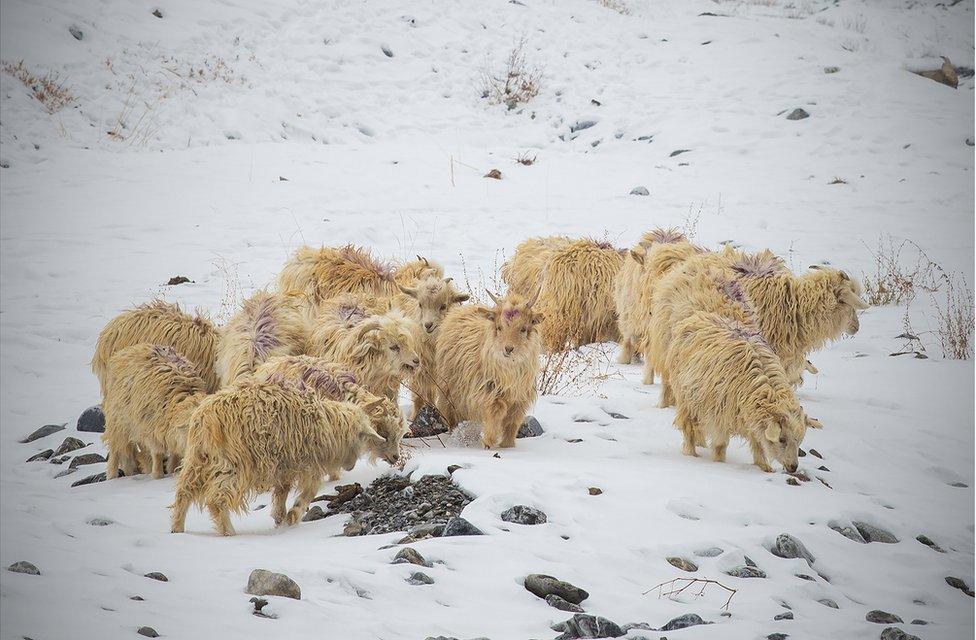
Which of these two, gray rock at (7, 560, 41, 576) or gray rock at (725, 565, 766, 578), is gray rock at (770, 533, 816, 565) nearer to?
gray rock at (725, 565, 766, 578)

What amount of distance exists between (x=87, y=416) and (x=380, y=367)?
2.88 metres

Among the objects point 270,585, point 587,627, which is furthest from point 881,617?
point 270,585

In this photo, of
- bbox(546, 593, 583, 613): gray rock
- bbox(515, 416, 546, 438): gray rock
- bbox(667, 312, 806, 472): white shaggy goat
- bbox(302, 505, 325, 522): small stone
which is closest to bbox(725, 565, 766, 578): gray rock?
bbox(546, 593, 583, 613): gray rock

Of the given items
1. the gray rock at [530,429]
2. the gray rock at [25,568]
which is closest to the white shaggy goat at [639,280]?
the gray rock at [530,429]

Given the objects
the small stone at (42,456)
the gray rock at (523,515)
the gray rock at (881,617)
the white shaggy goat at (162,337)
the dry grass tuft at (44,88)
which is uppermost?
the dry grass tuft at (44,88)

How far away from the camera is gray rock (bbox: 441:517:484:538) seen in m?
5.63

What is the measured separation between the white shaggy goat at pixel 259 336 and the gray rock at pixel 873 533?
14.4 feet

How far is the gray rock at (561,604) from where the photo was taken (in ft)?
16.0

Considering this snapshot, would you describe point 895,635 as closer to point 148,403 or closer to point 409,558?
point 409,558

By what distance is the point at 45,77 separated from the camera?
17.8m

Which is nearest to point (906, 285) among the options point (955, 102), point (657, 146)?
point (657, 146)

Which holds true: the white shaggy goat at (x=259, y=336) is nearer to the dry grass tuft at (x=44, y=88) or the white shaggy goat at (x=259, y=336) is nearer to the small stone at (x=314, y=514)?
the small stone at (x=314, y=514)

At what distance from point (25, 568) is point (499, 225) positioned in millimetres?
11394

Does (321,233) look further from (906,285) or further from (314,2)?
(314,2)
